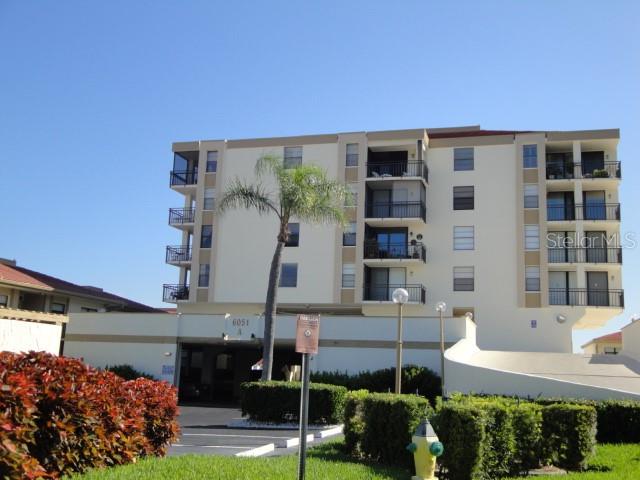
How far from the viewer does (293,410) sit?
846 inches

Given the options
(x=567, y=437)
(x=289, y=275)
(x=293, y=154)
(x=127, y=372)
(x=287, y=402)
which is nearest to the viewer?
(x=567, y=437)

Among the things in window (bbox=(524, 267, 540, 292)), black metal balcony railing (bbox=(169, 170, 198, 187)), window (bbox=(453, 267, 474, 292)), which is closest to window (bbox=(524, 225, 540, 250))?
window (bbox=(524, 267, 540, 292))

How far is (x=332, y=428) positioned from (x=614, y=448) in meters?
8.13

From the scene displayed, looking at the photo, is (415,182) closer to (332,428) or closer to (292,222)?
(292,222)

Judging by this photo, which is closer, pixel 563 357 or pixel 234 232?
pixel 563 357

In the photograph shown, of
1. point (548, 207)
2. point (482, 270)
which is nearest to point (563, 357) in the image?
point (482, 270)

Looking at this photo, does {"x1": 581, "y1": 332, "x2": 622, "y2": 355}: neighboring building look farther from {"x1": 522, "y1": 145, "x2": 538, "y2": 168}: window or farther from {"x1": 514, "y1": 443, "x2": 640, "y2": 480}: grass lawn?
{"x1": 514, "y1": 443, "x2": 640, "y2": 480}: grass lawn

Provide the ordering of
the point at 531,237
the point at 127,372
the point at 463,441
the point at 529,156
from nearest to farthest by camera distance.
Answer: the point at 463,441
the point at 127,372
the point at 531,237
the point at 529,156

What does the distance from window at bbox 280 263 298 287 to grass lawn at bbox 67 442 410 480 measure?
96.2ft

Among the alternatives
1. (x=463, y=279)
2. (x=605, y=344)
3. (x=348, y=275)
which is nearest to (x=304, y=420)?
(x=348, y=275)

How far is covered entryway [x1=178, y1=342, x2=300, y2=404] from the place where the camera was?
3712 centimetres

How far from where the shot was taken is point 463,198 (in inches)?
1645

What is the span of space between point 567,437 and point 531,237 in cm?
2909

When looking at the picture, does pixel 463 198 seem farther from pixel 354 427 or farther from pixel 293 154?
pixel 354 427
